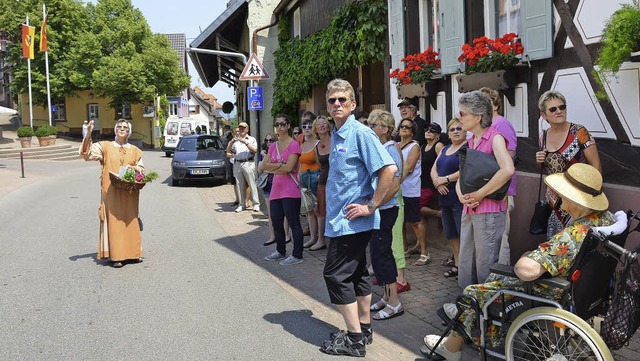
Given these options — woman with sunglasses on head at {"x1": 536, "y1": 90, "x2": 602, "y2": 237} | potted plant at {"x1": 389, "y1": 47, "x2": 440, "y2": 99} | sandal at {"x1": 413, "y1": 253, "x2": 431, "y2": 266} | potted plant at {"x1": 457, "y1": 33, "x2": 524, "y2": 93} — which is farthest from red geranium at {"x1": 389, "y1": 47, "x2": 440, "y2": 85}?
woman with sunglasses on head at {"x1": 536, "y1": 90, "x2": 602, "y2": 237}

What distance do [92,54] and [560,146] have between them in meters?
46.9

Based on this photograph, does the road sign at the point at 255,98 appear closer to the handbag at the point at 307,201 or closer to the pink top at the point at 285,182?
the handbag at the point at 307,201

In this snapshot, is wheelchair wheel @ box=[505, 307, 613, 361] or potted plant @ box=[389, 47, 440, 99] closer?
wheelchair wheel @ box=[505, 307, 613, 361]

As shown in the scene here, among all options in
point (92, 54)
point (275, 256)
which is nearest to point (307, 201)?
point (275, 256)

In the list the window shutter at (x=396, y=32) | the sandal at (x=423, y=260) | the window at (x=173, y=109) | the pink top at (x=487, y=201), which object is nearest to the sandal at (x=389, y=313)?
the pink top at (x=487, y=201)

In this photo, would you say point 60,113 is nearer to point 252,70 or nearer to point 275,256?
point 252,70

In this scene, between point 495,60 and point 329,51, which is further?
point 329,51

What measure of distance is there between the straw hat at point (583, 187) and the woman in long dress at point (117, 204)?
5219 millimetres

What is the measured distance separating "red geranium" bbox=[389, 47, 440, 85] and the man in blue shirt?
505 cm

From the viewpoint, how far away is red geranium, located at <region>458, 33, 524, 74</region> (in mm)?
7129

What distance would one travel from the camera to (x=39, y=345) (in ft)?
16.1

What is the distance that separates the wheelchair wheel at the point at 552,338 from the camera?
3.46 meters

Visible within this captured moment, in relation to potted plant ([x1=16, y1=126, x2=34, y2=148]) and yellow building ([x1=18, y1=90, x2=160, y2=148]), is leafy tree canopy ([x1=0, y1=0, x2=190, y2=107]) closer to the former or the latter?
yellow building ([x1=18, y1=90, x2=160, y2=148])

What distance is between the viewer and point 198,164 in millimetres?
18344
